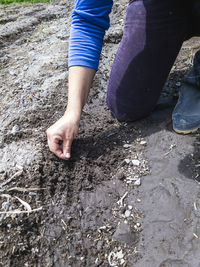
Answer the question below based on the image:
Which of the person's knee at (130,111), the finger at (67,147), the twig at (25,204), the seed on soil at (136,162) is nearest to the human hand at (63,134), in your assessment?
the finger at (67,147)

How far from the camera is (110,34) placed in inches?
124

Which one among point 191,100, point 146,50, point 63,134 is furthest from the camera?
point 191,100

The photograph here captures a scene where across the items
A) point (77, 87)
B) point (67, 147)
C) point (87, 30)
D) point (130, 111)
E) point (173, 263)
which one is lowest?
point (173, 263)

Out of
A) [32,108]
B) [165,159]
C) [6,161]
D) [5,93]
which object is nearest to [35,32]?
[5,93]

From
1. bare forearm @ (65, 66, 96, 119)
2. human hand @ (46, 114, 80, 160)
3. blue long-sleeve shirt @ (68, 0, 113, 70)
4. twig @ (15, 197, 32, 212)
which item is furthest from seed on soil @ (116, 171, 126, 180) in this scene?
blue long-sleeve shirt @ (68, 0, 113, 70)

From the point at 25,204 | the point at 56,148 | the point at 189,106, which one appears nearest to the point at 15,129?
the point at 56,148

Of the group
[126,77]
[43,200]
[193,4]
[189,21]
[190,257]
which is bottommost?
[190,257]

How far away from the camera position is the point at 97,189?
1.60m

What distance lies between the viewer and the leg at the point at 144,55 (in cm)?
179

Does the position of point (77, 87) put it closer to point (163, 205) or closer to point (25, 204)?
point (25, 204)

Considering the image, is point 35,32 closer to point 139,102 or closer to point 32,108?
point 32,108

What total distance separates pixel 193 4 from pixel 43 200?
64.2 inches

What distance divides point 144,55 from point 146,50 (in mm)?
37

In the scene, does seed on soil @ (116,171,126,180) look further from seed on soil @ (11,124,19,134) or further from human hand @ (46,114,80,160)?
seed on soil @ (11,124,19,134)
